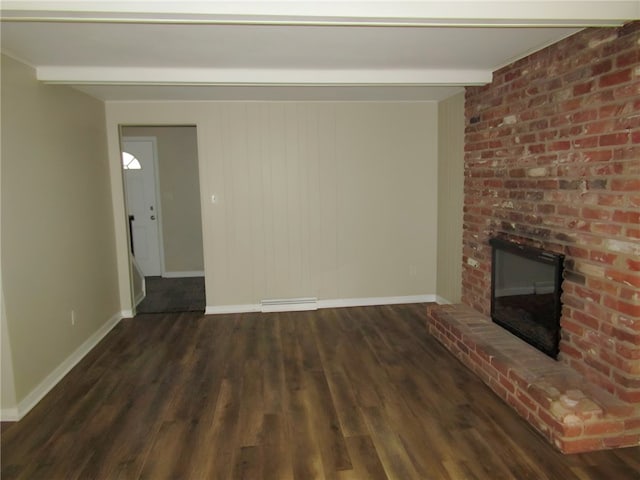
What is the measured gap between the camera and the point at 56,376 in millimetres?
3209

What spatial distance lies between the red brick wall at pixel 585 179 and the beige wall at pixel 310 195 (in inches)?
57.7

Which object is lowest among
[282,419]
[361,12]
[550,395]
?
[282,419]

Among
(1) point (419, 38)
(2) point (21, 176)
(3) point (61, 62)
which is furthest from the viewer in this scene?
(3) point (61, 62)

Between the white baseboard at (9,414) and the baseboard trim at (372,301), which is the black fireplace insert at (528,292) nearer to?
the baseboard trim at (372,301)

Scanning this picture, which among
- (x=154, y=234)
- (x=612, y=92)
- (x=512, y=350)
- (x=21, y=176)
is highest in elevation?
(x=612, y=92)

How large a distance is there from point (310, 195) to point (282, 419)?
2659 millimetres

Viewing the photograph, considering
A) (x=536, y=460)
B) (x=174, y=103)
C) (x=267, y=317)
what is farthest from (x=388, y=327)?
(x=174, y=103)

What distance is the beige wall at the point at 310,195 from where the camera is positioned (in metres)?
4.59

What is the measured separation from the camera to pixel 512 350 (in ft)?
9.81

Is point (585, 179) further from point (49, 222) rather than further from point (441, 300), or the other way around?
point (49, 222)

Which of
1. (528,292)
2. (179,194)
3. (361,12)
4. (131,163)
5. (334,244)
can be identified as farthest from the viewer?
(179,194)

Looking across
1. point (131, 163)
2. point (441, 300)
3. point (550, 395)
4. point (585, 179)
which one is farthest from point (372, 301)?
point (131, 163)

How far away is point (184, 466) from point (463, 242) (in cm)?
314

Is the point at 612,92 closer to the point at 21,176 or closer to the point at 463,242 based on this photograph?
the point at 463,242
